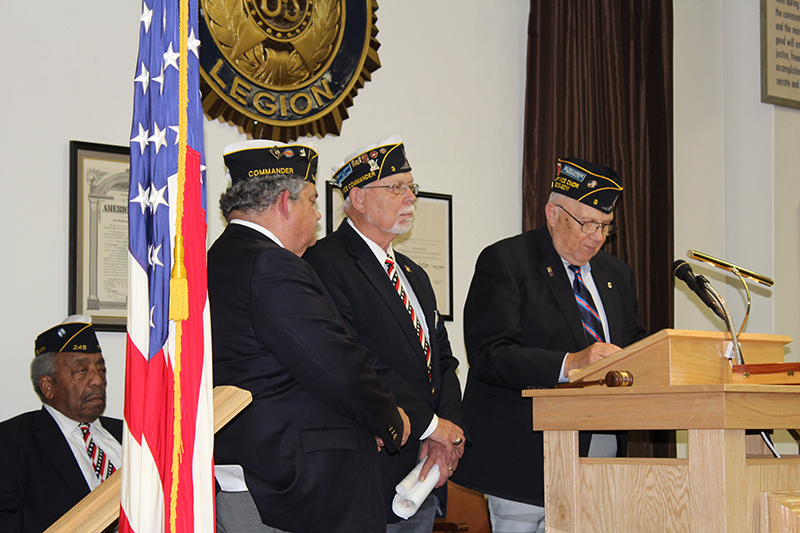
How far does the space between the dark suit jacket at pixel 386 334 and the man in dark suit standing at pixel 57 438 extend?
107cm

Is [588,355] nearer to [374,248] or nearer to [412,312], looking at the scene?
[412,312]

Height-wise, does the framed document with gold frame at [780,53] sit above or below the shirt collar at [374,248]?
above

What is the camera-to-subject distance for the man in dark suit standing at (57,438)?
325 centimetres

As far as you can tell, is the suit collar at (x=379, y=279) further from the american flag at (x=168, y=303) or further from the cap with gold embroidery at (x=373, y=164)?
the american flag at (x=168, y=303)

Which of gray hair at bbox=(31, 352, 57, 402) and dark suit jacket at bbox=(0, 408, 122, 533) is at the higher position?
gray hair at bbox=(31, 352, 57, 402)

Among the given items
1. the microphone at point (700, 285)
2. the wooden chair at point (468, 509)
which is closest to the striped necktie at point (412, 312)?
the microphone at point (700, 285)

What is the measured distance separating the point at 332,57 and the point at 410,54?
0.45 m

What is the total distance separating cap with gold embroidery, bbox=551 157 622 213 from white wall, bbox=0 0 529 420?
1327 millimetres

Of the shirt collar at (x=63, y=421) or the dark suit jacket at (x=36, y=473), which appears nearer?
the dark suit jacket at (x=36, y=473)

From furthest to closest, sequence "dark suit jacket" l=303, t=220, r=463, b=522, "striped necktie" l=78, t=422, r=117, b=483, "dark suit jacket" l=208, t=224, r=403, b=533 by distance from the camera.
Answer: "striped necktie" l=78, t=422, r=117, b=483
"dark suit jacket" l=303, t=220, r=463, b=522
"dark suit jacket" l=208, t=224, r=403, b=533

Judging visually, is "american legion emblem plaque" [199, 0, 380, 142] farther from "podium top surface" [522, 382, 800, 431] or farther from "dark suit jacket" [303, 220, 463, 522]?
"podium top surface" [522, 382, 800, 431]

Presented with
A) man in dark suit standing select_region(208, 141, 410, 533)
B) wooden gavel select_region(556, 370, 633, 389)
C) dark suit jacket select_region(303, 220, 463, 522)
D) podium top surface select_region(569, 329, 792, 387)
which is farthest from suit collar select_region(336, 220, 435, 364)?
wooden gavel select_region(556, 370, 633, 389)

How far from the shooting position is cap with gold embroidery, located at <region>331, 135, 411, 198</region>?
315 cm

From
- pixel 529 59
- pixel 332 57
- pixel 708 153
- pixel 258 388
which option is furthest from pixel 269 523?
pixel 708 153
